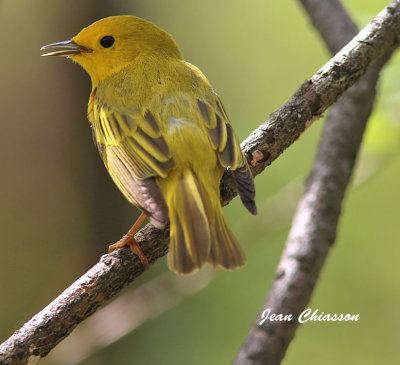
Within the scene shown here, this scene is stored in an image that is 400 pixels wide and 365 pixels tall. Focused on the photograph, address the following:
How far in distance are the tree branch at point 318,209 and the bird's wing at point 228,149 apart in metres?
0.74

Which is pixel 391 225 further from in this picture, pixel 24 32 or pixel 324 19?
pixel 24 32

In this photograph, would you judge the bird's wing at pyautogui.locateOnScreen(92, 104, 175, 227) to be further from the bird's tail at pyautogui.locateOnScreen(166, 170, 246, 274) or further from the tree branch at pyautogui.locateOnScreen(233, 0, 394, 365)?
the tree branch at pyautogui.locateOnScreen(233, 0, 394, 365)

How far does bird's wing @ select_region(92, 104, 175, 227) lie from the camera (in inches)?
118

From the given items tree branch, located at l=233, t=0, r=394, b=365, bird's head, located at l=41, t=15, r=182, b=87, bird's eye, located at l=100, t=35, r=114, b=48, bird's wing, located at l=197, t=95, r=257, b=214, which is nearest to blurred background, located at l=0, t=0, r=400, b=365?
tree branch, located at l=233, t=0, r=394, b=365

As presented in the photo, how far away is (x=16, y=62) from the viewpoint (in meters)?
6.40

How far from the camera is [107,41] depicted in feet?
14.1

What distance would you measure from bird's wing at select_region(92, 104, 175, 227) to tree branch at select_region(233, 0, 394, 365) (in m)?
0.96

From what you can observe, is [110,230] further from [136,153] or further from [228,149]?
[228,149]

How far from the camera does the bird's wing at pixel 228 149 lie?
3.07 meters

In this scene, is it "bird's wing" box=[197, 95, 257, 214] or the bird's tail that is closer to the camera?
the bird's tail

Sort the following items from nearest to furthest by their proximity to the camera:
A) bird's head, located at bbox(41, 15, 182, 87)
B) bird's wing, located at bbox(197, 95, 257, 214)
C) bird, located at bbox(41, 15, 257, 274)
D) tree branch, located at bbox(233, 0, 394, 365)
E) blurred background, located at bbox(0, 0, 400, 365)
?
bird, located at bbox(41, 15, 257, 274) < bird's wing, located at bbox(197, 95, 257, 214) < tree branch, located at bbox(233, 0, 394, 365) < bird's head, located at bbox(41, 15, 182, 87) < blurred background, located at bbox(0, 0, 400, 365)

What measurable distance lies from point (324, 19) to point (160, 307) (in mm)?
2475

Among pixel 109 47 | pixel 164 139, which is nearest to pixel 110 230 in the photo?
pixel 109 47

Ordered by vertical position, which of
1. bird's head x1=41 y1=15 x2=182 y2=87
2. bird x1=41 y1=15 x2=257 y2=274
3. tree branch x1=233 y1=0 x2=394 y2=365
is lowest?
tree branch x1=233 y1=0 x2=394 y2=365
